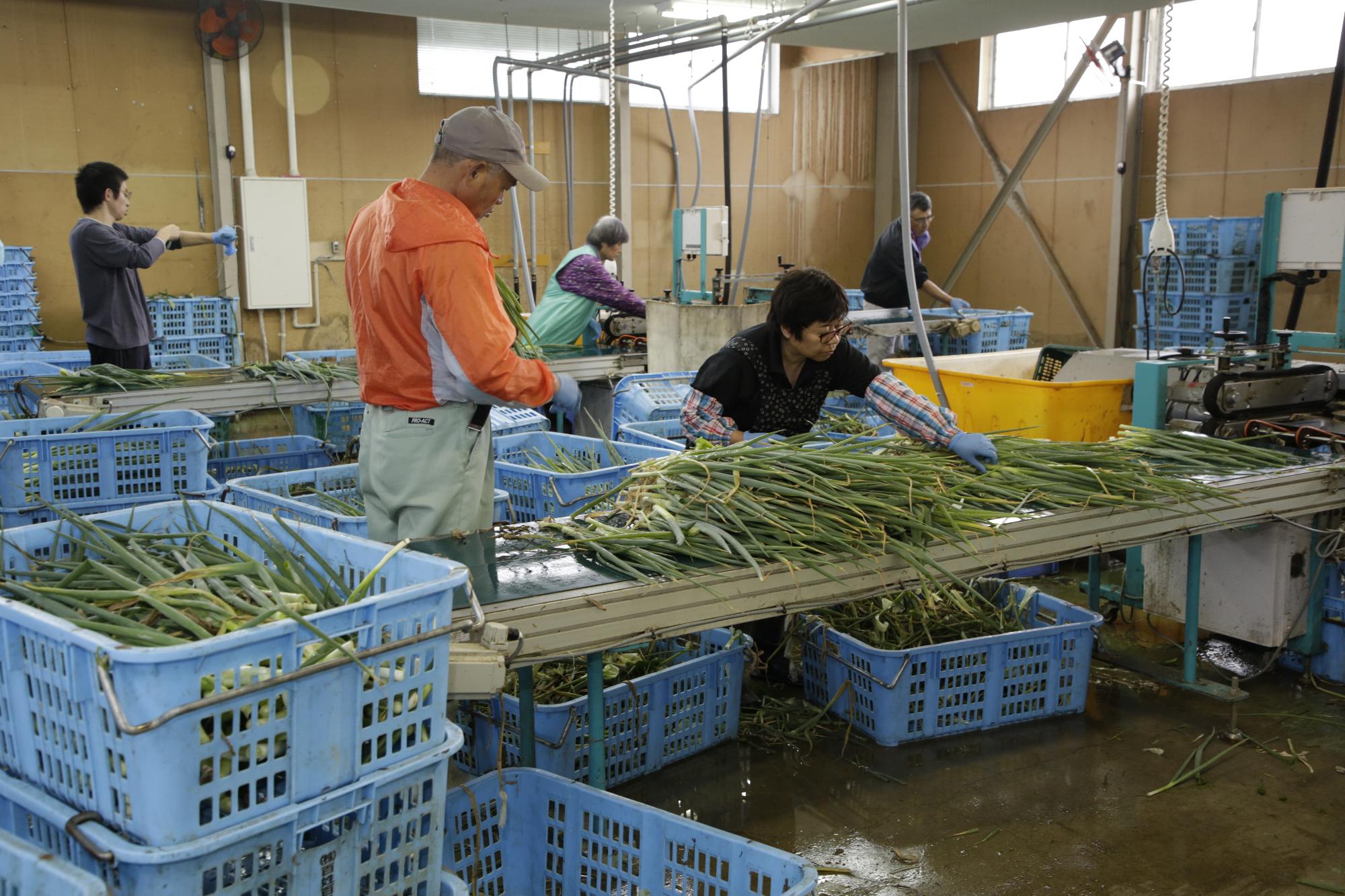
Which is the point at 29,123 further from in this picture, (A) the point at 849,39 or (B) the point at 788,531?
(B) the point at 788,531

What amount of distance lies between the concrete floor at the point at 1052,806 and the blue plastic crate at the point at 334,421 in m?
2.96

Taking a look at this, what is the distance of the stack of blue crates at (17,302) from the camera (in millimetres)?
6832

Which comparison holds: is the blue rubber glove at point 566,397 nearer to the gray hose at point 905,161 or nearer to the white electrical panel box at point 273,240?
the gray hose at point 905,161

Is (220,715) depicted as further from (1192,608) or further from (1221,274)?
(1221,274)

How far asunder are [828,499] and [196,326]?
6.21 meters

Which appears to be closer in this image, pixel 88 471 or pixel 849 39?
pixel 88 471

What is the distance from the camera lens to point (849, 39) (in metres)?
7.42

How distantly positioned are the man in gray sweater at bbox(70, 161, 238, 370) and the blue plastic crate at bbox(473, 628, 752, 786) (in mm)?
2908

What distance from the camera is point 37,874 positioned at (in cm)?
132

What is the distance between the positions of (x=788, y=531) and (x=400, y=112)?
732 cm

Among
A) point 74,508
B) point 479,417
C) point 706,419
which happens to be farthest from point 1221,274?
point 74,508

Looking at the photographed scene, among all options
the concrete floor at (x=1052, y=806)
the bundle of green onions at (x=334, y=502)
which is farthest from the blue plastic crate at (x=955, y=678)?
the bundle of green onions at (x=334, y=502)

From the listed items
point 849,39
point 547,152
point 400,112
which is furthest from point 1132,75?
point 400,112

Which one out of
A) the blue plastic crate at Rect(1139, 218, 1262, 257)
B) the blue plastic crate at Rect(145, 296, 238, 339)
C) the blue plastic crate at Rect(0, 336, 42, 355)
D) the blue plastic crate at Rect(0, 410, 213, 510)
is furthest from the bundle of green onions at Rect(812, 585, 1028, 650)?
the blue plastic crate at Rect(0, 336, 42, 355)
